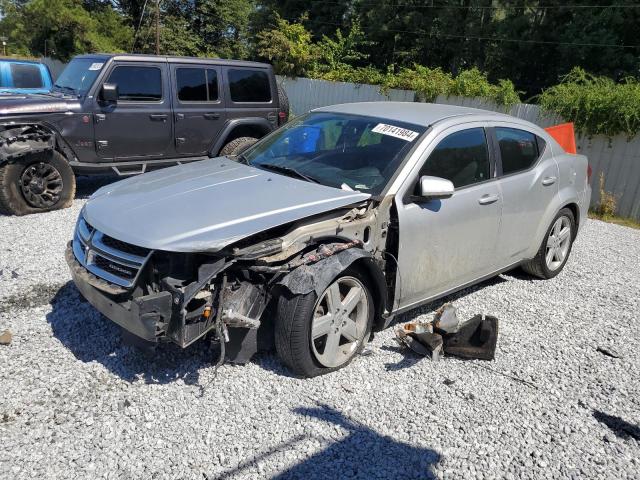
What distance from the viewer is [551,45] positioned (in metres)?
17.9

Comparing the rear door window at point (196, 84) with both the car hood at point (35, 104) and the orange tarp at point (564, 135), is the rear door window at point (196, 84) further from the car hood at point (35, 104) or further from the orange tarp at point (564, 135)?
the orange tarp at point (564, 135)

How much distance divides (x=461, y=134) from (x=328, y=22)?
23.6 meters

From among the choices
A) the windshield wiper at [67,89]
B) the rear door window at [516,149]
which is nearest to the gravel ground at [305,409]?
the rear door window at [516,149]

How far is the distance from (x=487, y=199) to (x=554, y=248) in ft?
5.58

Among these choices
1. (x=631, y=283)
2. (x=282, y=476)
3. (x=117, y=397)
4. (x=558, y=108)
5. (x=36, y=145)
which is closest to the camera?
(x=282, y=476)

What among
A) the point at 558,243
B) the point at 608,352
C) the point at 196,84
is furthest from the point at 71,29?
the point at 608,352

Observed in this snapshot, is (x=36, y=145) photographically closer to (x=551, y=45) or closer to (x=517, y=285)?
(x=517, y=285)

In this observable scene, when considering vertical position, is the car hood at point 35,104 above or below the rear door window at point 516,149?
below

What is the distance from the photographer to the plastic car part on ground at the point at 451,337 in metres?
3.70

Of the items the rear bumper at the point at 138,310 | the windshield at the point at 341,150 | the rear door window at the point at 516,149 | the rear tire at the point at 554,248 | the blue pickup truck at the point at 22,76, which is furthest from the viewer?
the blue pickup truck at the point at 22,76

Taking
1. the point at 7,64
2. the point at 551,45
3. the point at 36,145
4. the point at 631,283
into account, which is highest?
the point at 551,45

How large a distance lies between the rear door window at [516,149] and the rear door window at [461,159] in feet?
0.83

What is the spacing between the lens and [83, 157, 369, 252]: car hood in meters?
2.92

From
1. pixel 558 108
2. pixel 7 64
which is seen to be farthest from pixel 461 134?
pixel 7 64
